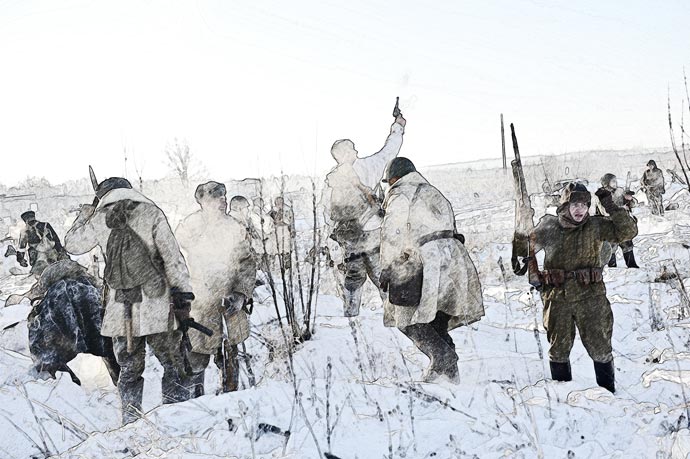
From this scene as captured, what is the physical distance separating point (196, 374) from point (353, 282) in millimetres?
2541

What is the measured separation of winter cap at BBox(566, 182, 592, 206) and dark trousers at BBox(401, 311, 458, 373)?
3.94 ft

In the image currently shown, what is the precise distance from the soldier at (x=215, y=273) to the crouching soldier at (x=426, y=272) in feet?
4.56

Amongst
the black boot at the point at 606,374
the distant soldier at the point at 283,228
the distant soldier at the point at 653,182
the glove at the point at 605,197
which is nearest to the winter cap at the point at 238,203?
the distant soldier at the point at 283,228

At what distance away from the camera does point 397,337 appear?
609 centimetres

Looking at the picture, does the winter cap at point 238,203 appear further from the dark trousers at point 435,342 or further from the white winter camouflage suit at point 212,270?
the dark trousers at point 435,342

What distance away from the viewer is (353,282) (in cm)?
696

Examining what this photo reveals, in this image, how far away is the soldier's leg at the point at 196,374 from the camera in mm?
4715

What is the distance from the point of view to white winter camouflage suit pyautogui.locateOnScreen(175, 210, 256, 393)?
5.02 m

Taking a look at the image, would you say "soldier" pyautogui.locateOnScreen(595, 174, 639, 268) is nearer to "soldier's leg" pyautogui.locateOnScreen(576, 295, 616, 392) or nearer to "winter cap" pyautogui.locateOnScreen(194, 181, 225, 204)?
"soldier's leg" pyautogui.locateOnScreen(576, 295, 616, 392)

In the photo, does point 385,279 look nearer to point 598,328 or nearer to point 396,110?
point 598,328

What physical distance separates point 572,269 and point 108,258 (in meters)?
3.20

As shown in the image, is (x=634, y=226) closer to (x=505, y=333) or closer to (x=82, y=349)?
(x=505, y=333)

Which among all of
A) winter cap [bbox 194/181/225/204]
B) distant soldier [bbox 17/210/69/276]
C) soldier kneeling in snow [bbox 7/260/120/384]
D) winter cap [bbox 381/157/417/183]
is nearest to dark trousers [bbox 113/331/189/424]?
soldier kneeling in snow [bbox 7/260/120/384]

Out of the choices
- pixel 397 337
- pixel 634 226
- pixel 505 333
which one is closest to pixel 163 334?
pixel 397 337
